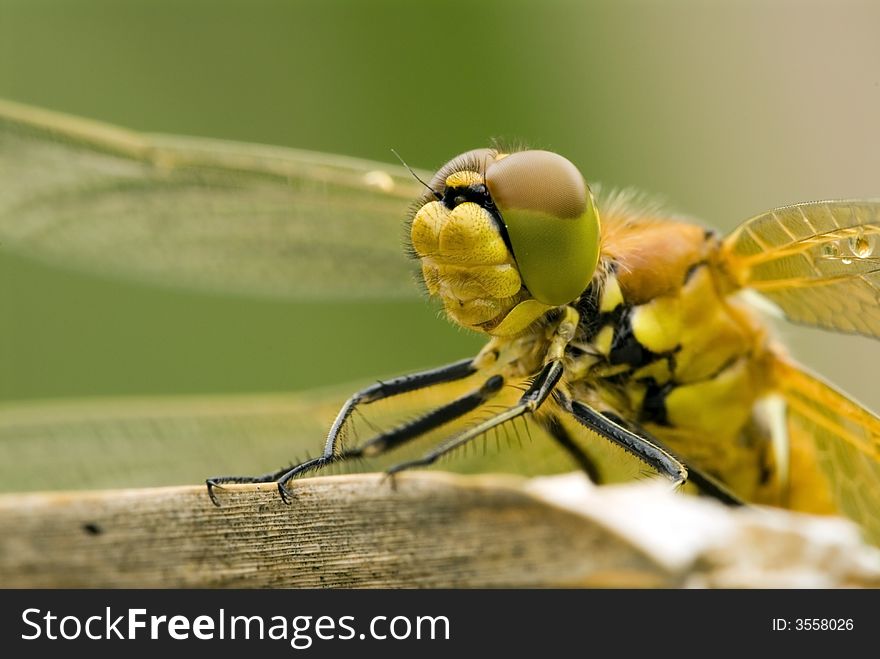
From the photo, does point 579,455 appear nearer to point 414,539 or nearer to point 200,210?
point 414,539

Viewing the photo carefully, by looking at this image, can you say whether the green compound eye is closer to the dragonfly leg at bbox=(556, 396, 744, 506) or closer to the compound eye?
the compound eye

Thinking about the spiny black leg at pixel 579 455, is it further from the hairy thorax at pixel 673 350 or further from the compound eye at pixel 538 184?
the compound eye at pixel 538 184

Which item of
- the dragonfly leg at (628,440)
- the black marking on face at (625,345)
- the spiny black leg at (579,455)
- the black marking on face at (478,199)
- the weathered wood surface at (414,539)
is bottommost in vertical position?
the weathered wood surface at (414,539)

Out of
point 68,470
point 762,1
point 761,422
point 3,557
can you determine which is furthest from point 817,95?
point 3,557

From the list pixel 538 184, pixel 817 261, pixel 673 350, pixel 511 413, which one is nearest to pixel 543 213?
pixel 538 184

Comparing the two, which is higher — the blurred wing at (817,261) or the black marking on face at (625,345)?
the blurred wing at (817,261)

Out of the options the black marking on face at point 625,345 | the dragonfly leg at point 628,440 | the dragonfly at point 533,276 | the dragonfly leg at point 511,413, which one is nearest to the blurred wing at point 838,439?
the dragonfly at point 533,276

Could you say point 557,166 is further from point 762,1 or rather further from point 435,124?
point 762,1
